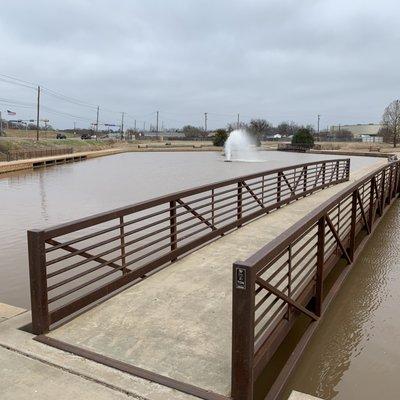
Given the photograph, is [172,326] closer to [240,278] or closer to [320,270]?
[240,278]

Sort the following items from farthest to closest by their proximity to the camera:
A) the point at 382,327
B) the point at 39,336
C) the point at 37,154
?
the point at 37,154, the point at 382,327, the point at 39,336

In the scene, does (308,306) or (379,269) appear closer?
(308,306)

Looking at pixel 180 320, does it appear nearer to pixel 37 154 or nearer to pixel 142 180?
pixel 142 180

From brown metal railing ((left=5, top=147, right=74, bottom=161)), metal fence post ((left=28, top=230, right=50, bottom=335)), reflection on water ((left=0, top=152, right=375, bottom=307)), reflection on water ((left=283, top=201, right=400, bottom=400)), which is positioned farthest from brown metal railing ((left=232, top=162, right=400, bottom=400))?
brown metal railing ((left=5, top=147, right=74, bottom=161))

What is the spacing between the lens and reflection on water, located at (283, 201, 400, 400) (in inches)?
172

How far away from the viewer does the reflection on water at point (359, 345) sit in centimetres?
438

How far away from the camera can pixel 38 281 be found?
4.09m

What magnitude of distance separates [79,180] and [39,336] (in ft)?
71.6

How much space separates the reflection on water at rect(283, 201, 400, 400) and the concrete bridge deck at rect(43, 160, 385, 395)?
1.09 meters

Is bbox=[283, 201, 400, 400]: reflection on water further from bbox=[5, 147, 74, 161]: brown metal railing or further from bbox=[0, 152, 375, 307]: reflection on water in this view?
bbox=[5, 147, 74, 161]: brown metal railing

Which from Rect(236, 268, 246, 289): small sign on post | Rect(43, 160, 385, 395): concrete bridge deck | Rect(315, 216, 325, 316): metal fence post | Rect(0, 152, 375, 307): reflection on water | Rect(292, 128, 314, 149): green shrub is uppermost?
Rect(292, 128, 314, 149): green shrub

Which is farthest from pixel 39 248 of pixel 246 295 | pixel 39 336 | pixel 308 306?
pixel 308 306

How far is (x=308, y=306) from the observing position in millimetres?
5348

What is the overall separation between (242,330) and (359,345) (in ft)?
9.33
